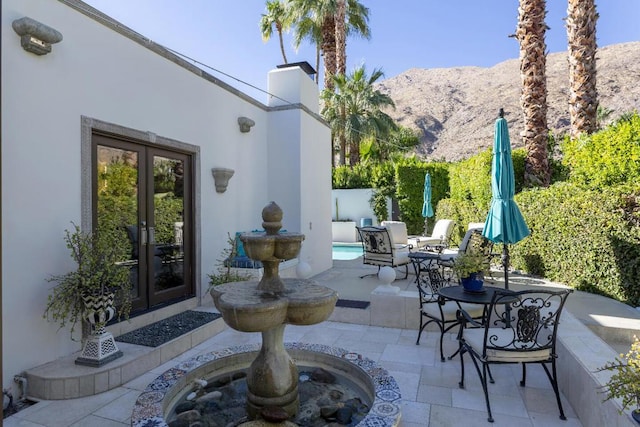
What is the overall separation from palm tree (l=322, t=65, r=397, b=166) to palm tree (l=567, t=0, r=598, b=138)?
1016 centimetres

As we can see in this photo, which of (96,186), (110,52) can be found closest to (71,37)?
(110,52)

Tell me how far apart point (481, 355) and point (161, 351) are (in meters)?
3.26

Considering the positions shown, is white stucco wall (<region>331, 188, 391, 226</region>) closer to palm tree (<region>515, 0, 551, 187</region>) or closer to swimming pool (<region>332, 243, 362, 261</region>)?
swimming pool (<region>332, 243, 362, 261</region>)

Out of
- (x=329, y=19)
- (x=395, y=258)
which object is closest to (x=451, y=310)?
(x=395, y=258)

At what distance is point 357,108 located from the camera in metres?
18.5

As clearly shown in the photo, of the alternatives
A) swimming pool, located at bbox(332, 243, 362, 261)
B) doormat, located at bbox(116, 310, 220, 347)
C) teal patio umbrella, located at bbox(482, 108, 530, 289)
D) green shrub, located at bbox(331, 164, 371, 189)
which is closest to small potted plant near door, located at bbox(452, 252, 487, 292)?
teal patio umbrella, located at bbox(482, 108, 530, 289)

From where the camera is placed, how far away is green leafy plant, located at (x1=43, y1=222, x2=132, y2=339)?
371cm

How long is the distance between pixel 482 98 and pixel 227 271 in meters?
60.6

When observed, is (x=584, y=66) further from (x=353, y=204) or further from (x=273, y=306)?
(x=353, y=204)

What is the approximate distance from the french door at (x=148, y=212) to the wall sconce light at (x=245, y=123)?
4.72 ft

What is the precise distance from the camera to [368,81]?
18.5 meters

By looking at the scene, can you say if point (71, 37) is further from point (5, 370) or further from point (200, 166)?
point (5, 370)

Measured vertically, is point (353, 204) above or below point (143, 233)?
above

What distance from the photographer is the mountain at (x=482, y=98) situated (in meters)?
42.8
